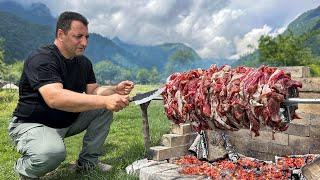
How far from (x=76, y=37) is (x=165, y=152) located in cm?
212

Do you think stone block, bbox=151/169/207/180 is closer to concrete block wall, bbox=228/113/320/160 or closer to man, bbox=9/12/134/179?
man, bbox=9/12/134/179

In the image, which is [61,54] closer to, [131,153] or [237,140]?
[131,153]

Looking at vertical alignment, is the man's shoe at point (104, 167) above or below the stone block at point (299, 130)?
below

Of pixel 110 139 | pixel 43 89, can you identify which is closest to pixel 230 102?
pixel 43 89

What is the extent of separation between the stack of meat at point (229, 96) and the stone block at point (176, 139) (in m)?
1.19

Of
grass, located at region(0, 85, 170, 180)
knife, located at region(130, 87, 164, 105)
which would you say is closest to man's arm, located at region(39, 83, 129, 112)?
knife, located at region(130, 87, 164, 105)

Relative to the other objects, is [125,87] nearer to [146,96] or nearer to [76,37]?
[146,96]

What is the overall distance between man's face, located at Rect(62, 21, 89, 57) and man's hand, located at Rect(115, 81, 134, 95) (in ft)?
2.37

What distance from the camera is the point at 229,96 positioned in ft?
14.8

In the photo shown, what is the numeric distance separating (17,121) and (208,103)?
2.91 m

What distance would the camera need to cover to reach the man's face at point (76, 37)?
228 inches

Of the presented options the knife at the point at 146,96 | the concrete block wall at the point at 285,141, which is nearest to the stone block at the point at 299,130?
the concrete block wall at the point at 285,141

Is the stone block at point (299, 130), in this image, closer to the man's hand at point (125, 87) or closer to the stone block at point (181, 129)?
the stone block at point (181, 129)

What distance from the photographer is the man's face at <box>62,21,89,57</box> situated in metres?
5.78
